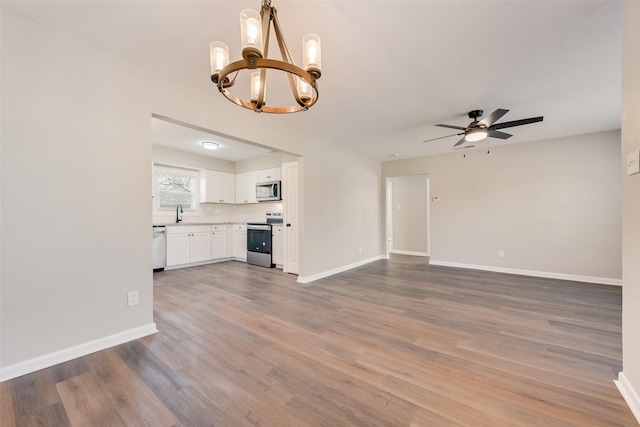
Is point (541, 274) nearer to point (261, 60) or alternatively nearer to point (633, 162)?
point (633, 162)

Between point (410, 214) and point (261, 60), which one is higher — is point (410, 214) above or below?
below

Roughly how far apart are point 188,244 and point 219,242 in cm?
71

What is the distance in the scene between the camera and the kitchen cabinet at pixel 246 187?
5930 millimetres

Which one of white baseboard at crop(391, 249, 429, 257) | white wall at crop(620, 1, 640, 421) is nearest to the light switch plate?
white wall at crop(620, 1, 640, 421)

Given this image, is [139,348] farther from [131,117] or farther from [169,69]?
[169,69]

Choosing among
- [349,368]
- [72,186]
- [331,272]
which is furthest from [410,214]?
[72,186]

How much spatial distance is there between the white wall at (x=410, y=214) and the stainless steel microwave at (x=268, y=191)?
10.9 feet

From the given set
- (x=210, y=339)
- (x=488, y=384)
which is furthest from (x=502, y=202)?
(x=210, y=339)

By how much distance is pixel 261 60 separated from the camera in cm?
124

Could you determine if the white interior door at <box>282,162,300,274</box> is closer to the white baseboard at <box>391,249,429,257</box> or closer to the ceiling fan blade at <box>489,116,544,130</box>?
the ceiling fan blade at <box>489,116,544,130</box>

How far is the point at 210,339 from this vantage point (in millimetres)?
2230

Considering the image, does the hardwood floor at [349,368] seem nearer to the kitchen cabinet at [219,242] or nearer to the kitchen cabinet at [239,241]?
the kitchen cabinet at [219,242]


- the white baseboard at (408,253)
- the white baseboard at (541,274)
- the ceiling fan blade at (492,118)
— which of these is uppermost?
the ceiling fan blade at (492,118)

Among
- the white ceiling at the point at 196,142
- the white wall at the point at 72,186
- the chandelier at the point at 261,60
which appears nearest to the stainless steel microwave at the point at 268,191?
the white ceiling at the point at 196,142
